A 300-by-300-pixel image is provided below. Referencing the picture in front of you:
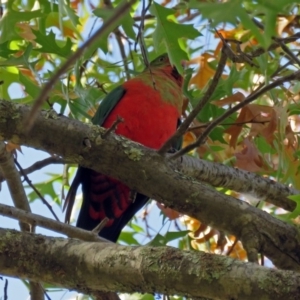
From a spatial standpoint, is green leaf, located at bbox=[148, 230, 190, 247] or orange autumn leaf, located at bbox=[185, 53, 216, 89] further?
orange autumn leaf, located at bbox=[185, 53, 216, 89]

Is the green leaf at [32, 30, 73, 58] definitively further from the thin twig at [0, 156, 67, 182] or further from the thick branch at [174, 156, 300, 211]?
the thick branch at [174, 156, 300, 211]

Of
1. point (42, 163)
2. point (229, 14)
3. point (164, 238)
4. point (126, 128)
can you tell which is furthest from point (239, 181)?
point (229, 14)

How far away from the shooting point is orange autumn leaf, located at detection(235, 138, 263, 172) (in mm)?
2854

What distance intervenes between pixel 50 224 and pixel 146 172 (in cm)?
34

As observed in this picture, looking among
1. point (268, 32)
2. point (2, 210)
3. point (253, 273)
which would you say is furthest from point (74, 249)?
point (268, 32)

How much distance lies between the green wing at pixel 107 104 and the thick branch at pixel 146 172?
1.17 metres

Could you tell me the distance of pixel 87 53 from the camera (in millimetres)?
2582

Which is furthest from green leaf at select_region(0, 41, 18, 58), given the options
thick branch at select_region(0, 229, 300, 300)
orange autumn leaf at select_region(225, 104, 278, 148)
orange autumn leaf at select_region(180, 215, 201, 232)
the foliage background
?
orange autumn leaf at select_region(180, 215, 201, 232)

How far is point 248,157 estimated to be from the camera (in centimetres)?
287

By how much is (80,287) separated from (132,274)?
20 cm

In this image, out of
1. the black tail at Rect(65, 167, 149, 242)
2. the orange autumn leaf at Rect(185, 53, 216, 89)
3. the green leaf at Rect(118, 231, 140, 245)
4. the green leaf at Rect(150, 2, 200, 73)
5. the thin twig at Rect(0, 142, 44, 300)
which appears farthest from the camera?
the green leaf at Rect(118, 231, 140, 245)

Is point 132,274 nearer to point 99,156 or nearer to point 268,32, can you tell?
point 99,156

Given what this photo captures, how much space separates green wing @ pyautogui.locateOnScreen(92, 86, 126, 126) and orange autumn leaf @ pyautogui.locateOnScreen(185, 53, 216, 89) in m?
0.47

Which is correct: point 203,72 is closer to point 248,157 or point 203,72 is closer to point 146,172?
point 248,157
